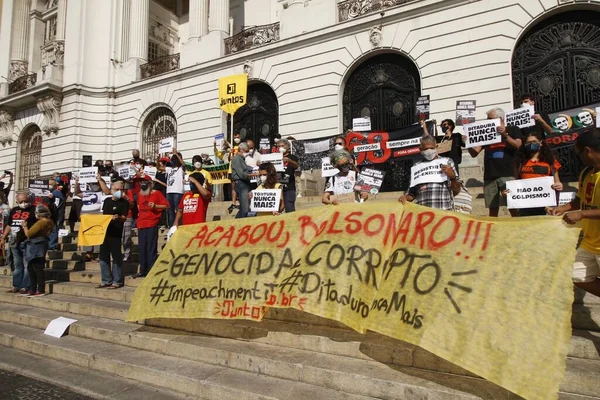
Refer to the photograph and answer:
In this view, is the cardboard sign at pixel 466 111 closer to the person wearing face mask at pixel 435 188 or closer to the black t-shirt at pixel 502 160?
the black t-shirt at pixel 502 160

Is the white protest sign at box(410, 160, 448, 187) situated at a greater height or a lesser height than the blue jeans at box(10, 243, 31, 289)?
greater

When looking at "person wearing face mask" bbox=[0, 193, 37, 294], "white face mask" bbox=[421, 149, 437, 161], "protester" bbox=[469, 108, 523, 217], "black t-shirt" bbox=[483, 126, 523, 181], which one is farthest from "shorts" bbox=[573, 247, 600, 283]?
"person wearing face mask" bbox=[0, 193, 37, 294]

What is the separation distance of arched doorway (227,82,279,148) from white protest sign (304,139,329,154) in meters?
4.95

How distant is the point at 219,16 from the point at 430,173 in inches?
687

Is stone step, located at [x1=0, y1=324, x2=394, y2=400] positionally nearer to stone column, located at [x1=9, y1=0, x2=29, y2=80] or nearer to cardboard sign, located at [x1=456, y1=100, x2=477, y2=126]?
cardboard sign, located at [x1=456, y1=100, x2=477, y2=126]

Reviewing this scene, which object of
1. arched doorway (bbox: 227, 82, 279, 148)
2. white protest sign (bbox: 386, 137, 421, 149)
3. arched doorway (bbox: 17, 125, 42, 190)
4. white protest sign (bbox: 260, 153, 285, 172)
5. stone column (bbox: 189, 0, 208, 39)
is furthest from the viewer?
arched doorway (bbox: 17, 125, 42, 190)

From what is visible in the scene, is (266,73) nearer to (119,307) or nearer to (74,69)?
(74,69)

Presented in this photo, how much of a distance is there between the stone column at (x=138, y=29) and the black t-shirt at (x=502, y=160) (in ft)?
67.8

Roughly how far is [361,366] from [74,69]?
23.4 meters

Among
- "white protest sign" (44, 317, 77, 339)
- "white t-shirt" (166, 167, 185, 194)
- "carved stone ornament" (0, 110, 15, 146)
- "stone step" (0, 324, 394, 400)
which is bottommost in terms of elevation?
"stone step" (0, 324, 394, 400)

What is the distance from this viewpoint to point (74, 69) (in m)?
21.3

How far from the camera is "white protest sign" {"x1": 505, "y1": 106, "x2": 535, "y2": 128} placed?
6.49 m

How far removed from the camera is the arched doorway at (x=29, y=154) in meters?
23.1

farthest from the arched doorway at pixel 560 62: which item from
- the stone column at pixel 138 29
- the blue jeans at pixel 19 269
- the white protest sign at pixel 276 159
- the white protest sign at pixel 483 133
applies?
the stone column at pixel 138 29
